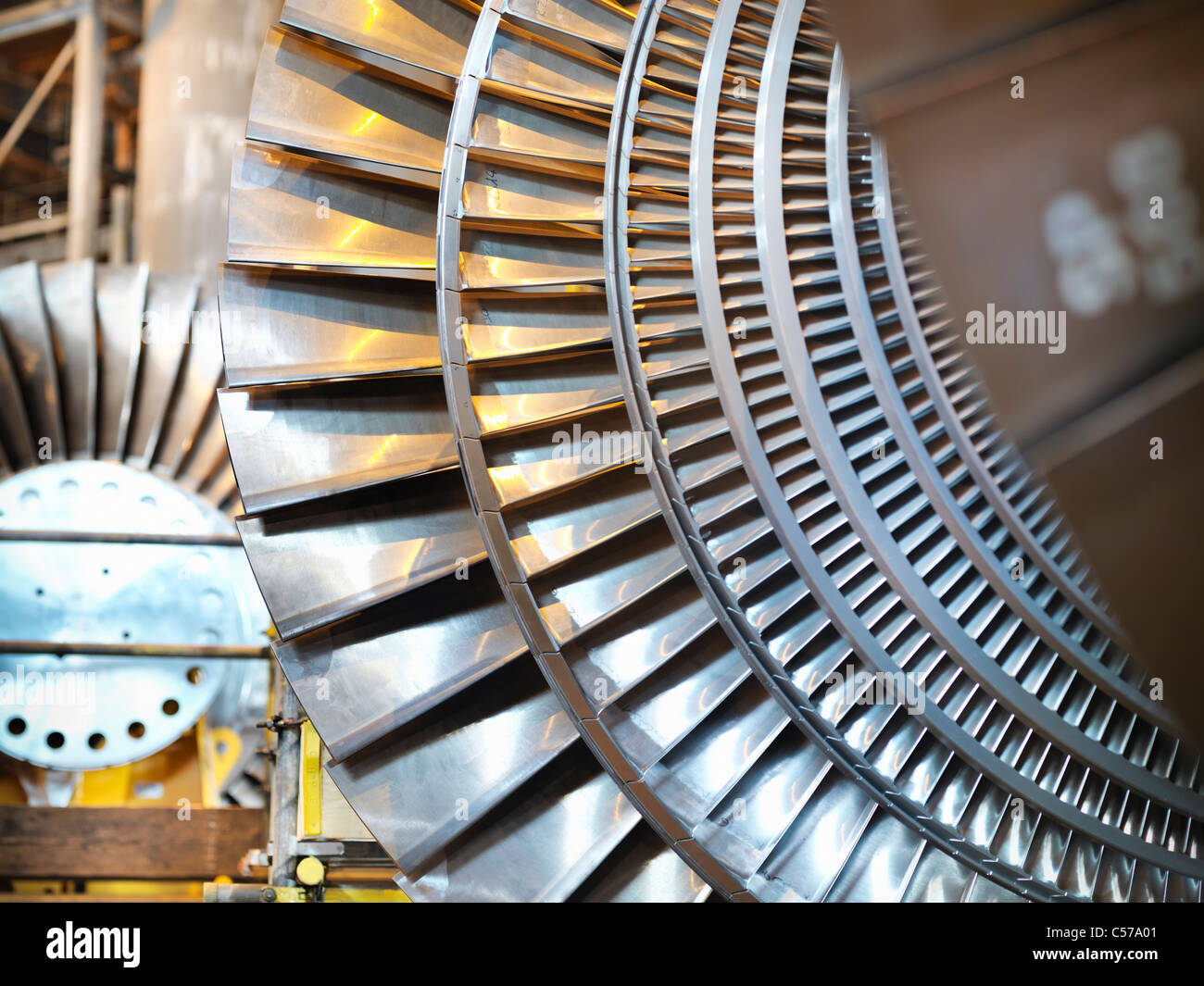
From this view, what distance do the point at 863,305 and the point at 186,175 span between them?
4447 mm

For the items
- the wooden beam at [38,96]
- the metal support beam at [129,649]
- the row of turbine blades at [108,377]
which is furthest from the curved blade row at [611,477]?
the wooden beam at [38,96]

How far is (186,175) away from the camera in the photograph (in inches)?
234

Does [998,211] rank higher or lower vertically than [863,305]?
lower

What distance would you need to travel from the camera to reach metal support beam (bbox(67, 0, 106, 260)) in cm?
659

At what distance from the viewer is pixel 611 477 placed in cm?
322

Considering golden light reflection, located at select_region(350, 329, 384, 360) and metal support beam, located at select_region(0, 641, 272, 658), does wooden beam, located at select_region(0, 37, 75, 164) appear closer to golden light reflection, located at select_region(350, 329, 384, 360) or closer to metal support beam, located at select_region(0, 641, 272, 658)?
metal support beam, located at select_region(0, 641, 272, 658)

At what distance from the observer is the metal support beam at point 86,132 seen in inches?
259

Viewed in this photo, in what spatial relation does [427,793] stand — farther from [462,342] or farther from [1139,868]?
[1139,868]

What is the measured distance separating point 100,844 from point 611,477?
113 inches

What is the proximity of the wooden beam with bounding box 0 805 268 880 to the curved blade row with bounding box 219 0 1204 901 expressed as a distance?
178 cm

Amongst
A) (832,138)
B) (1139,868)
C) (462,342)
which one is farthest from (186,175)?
(1139,868)

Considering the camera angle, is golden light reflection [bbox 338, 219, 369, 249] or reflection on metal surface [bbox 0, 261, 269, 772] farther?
reflection on metal surface [bbox 0, 261, 269, 772]

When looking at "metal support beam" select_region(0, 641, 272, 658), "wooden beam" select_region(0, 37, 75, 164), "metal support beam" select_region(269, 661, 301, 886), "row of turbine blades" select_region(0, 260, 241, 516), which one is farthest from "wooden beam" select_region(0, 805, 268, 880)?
"wooden beam" select_region(0, 37, 75, 164)

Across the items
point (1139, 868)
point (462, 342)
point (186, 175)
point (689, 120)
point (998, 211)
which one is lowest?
point (1139, 868)
